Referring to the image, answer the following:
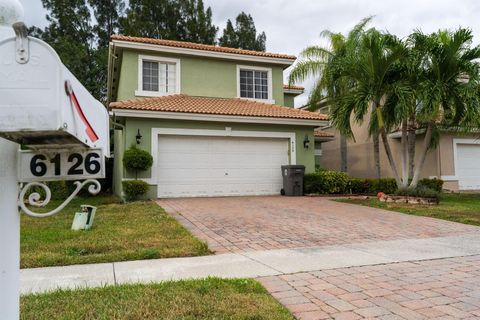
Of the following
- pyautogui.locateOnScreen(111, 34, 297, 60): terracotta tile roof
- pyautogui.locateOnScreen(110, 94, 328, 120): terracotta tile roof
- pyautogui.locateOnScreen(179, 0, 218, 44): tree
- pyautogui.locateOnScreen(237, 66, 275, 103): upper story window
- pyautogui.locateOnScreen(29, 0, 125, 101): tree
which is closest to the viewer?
pyautogui.locateOnScreen(110, 94, 328, 120): terracotta tile roof

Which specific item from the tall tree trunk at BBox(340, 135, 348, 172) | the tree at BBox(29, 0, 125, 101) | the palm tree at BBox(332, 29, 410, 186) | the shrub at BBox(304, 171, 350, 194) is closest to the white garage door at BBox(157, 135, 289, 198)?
the shrub at BBox(304, 171, 350, 194)

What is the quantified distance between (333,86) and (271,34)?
21.3 m

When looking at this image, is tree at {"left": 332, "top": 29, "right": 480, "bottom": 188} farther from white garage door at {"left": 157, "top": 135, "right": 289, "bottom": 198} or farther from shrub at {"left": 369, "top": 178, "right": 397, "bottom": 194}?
white garage door at {"left": 157, "top": 135, "right": 289, "bottom": 198}

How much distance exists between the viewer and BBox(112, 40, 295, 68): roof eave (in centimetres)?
1459

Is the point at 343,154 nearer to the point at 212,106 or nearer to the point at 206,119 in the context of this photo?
the point at 212,106

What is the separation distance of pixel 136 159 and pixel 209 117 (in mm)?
3139

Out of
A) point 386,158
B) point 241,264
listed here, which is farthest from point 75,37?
point 241,264

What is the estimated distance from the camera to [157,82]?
15.5m

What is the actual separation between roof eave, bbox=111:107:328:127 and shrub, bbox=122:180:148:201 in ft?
7.70

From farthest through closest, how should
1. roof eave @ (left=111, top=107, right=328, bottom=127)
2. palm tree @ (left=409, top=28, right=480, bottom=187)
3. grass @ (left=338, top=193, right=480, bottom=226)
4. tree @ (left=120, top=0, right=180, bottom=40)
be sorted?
tree @ (left=120, top=0, right=180, bottom=40), roof eave @ (left=111, top=107, right=328, bottom=127), palm tree @ (left=409, top=28, right=480, bottom=187), grass @ (left=338, top=193, right=480, bottom=226)

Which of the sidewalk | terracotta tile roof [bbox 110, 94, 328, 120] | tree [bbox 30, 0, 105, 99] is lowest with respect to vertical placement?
the sidewalk

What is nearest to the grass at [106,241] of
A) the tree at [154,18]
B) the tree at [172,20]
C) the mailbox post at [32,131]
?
the mailbox post at [32,131]

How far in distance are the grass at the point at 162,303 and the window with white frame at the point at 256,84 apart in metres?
13.8

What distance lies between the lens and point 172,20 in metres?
31.3
